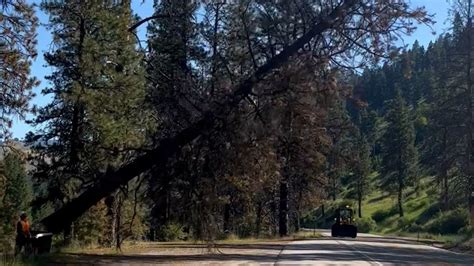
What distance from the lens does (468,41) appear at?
46844mm

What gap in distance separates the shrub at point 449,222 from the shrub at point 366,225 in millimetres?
28043

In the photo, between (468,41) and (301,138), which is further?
(468,41)

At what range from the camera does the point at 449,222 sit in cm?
6269

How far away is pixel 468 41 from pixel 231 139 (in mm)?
31053

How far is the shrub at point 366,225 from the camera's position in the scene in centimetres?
9460

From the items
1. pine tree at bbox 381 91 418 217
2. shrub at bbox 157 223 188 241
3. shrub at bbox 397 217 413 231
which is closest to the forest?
shrub at bbox 157 223 188 241

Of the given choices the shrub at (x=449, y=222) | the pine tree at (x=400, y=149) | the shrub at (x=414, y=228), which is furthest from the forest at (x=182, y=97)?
the pine tree at (x=400, y=149)

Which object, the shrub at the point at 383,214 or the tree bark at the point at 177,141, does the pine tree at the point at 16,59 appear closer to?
the tree bark at the point at 177,141

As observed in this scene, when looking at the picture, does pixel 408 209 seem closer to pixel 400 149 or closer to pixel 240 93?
pixel 400 149

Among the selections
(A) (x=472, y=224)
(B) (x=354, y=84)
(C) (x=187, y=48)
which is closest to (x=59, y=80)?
(C) (x=187, y=48)

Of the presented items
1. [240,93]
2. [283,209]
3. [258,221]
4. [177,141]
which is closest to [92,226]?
[177,141]

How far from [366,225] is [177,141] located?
77476 millimetres

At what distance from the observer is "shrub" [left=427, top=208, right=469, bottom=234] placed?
59.8 meters

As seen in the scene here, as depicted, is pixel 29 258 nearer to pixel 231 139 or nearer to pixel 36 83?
pixel 231 139
